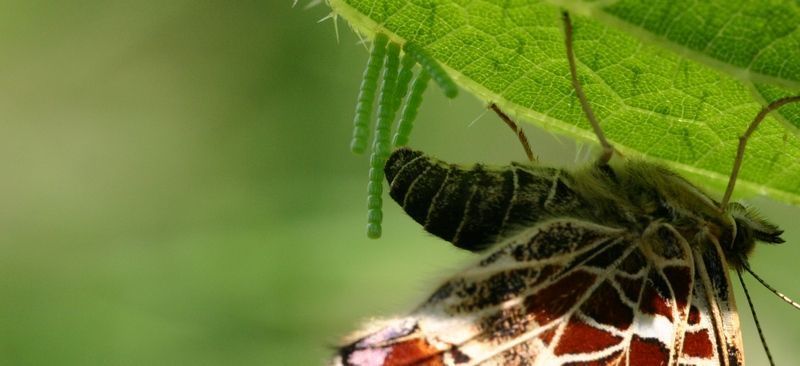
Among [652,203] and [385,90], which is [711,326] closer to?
[652,203]

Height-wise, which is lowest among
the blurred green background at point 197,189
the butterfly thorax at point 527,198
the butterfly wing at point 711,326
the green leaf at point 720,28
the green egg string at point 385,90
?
the butterfly wing at point 711,326

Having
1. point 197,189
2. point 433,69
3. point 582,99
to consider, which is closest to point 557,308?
point 582,99

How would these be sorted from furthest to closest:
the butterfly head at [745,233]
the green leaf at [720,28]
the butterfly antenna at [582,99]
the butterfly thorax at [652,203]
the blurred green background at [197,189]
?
1. the blurred green background at [197,189]
2. the butterfly head at [745,233]
3. the butterfly thorax at [652,203]
4. the butterfly antenna at [582,99]
5. the green leaf at [720,28]

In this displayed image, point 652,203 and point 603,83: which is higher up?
point 603,83

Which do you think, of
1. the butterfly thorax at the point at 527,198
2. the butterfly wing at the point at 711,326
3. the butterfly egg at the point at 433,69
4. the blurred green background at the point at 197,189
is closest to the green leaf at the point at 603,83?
the butterfly egg at the point at 433,69

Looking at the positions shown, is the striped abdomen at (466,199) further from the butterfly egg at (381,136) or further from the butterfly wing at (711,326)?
the butterfly wing at (711,326)
